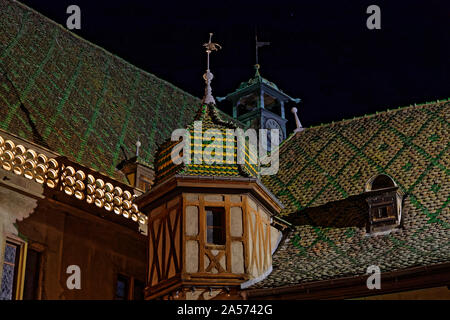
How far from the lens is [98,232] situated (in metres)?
20.5

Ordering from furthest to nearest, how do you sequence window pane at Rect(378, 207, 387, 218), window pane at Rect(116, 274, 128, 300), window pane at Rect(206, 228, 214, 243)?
window pane at Rect(116, 274, 128, 300) < window pane at Rect(378, 207, 387, 218) < window pane at Rect(206, 228, 214, 243)

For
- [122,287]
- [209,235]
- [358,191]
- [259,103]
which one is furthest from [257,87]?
[209,235]

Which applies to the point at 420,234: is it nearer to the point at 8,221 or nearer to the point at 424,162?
the point at 424,162

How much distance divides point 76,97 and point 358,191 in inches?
272

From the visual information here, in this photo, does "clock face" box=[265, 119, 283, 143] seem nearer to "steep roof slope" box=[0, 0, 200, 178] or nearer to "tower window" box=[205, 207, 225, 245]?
"steep roof slope" box=[0, 0, 200, 178]

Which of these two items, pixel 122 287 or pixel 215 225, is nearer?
pixel 215 225

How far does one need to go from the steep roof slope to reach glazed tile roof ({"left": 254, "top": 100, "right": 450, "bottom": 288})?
3613 millimetres

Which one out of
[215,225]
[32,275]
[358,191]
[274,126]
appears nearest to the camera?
[32,275]

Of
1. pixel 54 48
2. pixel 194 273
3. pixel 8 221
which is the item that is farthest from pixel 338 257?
pixel 54 48

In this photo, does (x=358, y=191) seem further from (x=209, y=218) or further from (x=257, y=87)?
(x=257, y=87)

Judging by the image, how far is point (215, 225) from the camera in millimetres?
19188

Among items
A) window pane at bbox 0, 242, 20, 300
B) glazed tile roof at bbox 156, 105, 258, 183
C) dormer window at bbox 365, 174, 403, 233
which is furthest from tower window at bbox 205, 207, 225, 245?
window pane at bbox 0, 242, 20, 300

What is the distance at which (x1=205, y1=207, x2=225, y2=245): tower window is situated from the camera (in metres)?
19.0

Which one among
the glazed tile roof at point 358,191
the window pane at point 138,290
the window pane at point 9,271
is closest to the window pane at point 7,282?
the window pane at point 9,271
